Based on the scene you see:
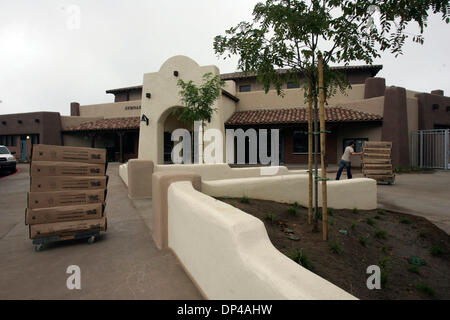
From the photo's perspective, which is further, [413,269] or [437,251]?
[437,251]

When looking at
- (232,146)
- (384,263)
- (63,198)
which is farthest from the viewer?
(232,146)

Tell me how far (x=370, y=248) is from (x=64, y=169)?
217 inches

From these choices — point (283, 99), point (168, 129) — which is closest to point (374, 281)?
point (283, 99)

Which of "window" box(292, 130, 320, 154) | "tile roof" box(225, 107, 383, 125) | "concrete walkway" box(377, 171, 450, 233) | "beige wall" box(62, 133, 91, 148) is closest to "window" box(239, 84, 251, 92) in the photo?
"tile roof" box(225, 107, 383, 125)

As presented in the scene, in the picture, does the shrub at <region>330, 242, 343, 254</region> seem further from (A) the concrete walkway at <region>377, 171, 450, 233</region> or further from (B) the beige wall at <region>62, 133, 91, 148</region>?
(B) the beige wall at <region>62, 133, 91, 148</region>

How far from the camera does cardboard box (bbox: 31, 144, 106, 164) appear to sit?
3.83m

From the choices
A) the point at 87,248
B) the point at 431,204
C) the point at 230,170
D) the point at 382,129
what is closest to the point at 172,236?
the point at 87,248

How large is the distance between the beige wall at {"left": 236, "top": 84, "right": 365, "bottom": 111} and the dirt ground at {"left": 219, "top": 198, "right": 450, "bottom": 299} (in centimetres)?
1419

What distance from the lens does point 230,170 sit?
8.80m

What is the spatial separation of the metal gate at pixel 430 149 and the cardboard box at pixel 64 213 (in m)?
19.4

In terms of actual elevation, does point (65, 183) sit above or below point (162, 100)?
below

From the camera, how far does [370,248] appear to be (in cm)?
440

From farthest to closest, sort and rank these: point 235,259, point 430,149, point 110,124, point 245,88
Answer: point 245,88 → point 110,124 → point 430,149 → point 235,259

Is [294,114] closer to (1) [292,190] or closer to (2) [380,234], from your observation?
(1) [292,190]
